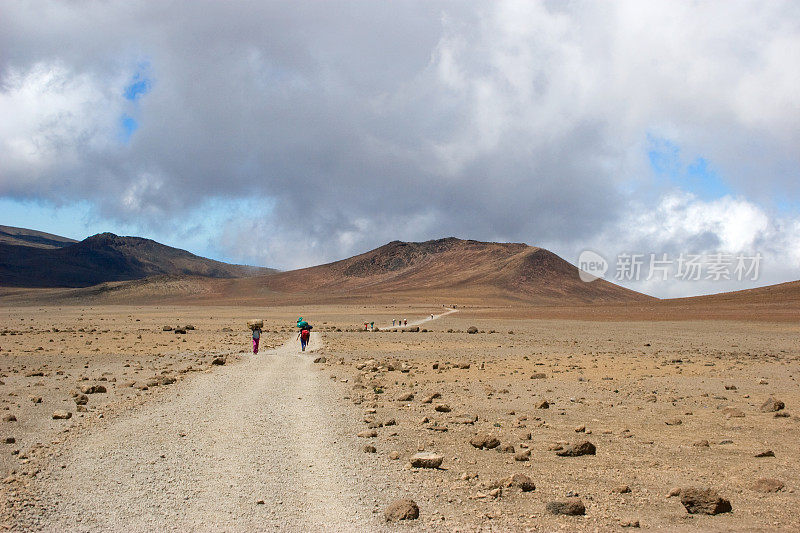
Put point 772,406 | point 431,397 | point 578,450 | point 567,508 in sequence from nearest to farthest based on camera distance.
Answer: point 567,508 < point 578,450 < point 772,406 < point 431,397

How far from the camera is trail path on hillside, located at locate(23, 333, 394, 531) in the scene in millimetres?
5555

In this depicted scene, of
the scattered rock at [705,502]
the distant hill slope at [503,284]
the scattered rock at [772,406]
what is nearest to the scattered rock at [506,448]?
the scattered rock at [705,502]

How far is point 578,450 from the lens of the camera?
8.23m

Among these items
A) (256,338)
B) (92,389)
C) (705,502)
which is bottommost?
(92,389)

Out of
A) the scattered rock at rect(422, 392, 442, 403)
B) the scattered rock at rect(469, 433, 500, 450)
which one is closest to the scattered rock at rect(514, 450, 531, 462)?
the scattered rock at rect(469, 433, 500, 450)

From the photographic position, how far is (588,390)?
49.2 feet

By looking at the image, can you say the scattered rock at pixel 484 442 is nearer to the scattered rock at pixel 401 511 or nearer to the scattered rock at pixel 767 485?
the scattered rock at pixel 401 511

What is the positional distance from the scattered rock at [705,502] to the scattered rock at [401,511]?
277cm

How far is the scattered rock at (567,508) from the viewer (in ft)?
19.3

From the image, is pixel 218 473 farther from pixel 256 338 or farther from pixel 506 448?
pixel 256 338

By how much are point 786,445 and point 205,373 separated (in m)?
14.0

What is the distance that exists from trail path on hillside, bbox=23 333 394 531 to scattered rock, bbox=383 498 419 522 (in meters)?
0.14

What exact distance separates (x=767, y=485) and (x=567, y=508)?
259cm

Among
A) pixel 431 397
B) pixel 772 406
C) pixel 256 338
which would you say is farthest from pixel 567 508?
pixel 256 338
